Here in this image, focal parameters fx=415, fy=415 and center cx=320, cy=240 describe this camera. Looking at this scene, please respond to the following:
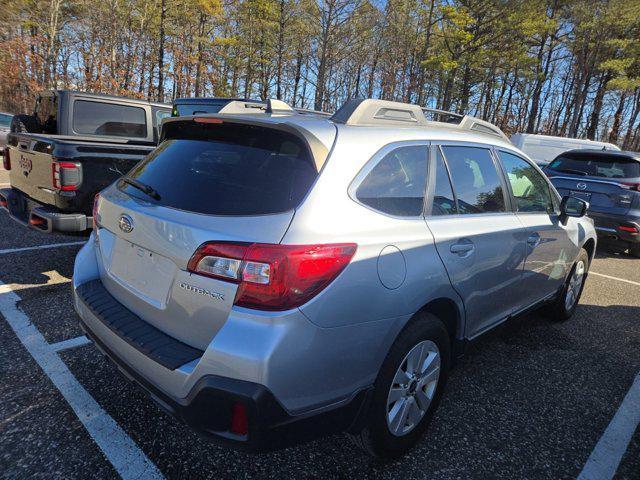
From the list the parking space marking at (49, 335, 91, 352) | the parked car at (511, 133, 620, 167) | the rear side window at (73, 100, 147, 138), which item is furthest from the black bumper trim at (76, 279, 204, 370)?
the parked car at (511, 133, 620, 167)

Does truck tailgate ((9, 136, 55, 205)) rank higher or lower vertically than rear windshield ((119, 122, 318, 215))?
lower

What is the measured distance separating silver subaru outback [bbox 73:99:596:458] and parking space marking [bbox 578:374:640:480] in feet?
3.00

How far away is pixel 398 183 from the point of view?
2117 mm

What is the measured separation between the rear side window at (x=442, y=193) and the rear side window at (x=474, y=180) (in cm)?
7

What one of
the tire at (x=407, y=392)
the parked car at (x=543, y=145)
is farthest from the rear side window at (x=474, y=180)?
the parked car at (x=543, y=145)

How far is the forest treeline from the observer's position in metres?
25.3

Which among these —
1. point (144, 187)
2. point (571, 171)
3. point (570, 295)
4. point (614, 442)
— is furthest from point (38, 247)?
point (571, 171)

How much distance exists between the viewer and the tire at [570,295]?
4.17m

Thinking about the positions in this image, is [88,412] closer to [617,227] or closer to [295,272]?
[295,272]

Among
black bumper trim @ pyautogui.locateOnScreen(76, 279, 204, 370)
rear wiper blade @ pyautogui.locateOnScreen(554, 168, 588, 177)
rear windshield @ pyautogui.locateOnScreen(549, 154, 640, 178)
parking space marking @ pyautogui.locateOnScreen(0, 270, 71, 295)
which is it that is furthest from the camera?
rear wiper blade @ pyautogui.locateOnScreen(554, 168, 588, 177)

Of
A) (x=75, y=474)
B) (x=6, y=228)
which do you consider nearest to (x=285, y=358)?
(x=75, y=474)

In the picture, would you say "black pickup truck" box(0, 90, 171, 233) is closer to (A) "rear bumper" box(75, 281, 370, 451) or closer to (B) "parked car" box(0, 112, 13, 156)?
(A) "rear bumper" box(75, 281, 370, 451)

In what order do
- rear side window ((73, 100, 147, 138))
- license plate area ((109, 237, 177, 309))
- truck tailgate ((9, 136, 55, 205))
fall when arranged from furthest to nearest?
rear side window ((73, 100, 147, 138))
truck tailgate ((9, 136, 55, 205))
license plate area ((109, 237, 177, 309))

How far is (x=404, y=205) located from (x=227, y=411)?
1.26 metres
